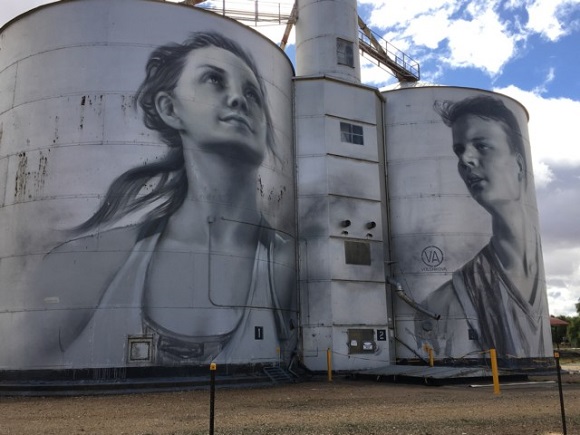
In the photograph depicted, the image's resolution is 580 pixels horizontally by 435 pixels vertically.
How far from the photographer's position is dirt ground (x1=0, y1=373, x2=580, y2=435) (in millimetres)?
10577

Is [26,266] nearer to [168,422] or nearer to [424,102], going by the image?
[168,422]

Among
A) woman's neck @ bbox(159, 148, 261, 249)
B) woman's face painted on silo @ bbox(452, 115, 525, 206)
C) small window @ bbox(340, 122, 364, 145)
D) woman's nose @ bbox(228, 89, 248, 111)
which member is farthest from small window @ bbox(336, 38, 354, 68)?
woman's neck @ bbox(159, 148, 261, 249)

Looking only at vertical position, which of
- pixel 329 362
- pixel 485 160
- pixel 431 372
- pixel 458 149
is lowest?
pixel 431 372

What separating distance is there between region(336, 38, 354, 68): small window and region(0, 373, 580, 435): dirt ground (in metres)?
16.4

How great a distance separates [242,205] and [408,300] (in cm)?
980

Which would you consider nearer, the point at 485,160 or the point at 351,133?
the point at 351,133

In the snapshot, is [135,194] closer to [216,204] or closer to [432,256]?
[216,204]

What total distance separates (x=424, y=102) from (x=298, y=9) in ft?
26.2

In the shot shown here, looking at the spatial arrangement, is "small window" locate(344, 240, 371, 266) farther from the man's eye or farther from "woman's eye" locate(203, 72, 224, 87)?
"woman's eye" locate(203, 72, 224, 87)

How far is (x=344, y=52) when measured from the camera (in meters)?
29.3

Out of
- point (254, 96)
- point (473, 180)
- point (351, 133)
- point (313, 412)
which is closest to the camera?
point (313, 412)

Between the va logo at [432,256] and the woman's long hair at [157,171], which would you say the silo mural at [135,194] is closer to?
the woman's long hair at [157,171]

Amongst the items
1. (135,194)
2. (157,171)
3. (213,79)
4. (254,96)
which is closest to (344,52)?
(254,96)

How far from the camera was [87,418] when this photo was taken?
496 inches
